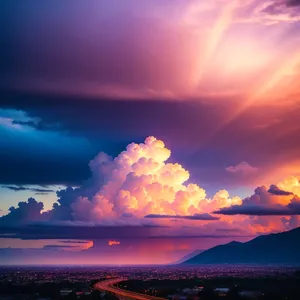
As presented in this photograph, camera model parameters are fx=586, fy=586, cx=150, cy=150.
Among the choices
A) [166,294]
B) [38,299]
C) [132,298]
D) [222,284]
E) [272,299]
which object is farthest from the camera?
[222,284]

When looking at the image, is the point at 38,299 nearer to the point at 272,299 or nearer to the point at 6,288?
the point at 6,288

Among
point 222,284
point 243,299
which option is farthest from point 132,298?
point 222,284

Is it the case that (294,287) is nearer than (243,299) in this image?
No

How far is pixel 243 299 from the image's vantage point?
5256 inches

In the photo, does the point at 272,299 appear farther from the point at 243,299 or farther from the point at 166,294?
the point at 166,294

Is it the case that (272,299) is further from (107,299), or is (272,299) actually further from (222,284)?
(222,284)

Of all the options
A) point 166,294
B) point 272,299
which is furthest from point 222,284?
point 272,299

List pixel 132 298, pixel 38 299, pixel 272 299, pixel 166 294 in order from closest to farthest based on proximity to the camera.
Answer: pixel 272 299 < pixel 38 299 < pixel 132 298 < pixel 166 294

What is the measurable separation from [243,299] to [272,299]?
869 centimetres

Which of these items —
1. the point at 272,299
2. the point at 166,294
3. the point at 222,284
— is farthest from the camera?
the point at 222,284

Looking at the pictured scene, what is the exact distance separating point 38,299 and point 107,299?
1673cm

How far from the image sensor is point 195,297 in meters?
144

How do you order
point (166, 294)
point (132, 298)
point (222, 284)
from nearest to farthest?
point (132, 298) → point (166, 294) → point (222, 284)

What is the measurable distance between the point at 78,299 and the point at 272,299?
43397 mm
